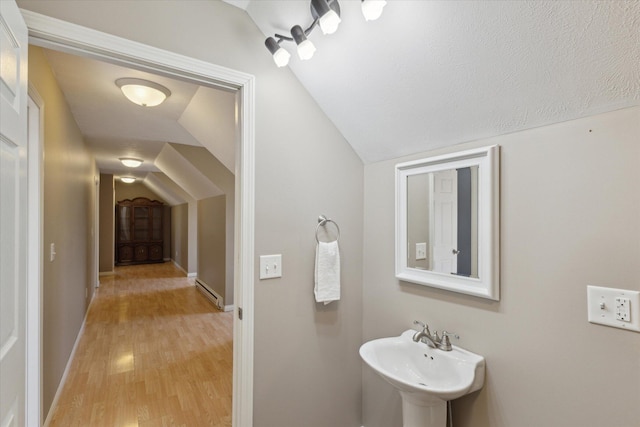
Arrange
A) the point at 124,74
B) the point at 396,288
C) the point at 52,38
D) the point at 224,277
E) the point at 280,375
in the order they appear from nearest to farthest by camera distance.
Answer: the point at 52,38
the point at 280,375
the point at 396,288
the point at 124,74
the point at 224,277

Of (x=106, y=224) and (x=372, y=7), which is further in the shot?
(x=106, y=224)

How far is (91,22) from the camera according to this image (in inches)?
44.5

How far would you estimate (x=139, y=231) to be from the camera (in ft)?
28.4

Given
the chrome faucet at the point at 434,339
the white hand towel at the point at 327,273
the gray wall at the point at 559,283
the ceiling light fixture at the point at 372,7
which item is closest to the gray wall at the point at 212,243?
the white hand towel at the point at 327,273

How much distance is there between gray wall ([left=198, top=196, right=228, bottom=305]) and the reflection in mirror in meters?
3.51

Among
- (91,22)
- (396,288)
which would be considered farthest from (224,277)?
(91,22)

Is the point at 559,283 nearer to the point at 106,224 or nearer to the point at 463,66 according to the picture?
the point at 463,66

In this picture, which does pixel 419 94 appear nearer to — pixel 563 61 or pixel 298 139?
pixel 563 61

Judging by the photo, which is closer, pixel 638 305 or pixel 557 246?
pixel 638 305

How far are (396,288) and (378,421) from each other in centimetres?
80

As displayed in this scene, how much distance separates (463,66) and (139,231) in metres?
9.45

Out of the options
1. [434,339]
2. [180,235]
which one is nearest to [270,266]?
[434,339]

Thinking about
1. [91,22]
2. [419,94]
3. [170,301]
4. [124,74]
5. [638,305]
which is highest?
[124,74]

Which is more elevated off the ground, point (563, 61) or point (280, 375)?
point (563, 61)
